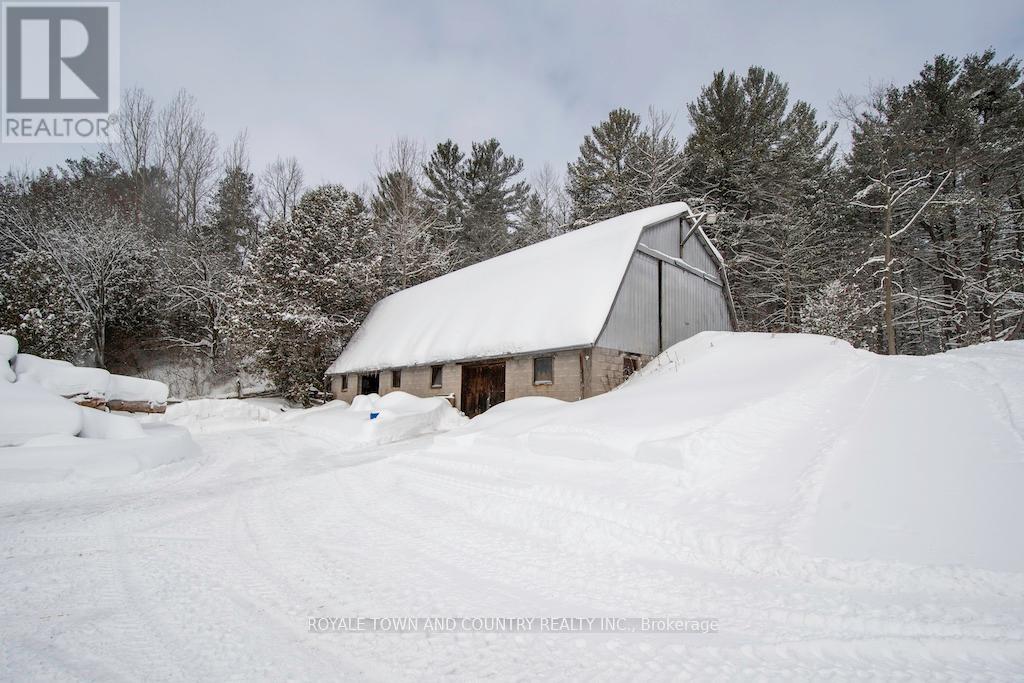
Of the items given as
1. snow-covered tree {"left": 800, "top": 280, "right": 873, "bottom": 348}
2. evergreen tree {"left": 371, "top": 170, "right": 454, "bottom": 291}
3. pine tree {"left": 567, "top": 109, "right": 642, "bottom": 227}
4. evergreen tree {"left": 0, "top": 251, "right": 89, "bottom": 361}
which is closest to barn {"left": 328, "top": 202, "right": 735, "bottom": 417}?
snow-covered tree {"left": 800, "top": 280, "right": 873, "bottom": 348}

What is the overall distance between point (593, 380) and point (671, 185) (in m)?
15.7

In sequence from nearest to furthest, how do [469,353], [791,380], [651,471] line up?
1. [651,471]
2. [791,380]
3. [469,353]

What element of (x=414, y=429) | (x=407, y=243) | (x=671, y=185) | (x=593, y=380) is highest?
(x=671, y=185)

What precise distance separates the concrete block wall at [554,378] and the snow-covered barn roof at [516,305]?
491 millimetres

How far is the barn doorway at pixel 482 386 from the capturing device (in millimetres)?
15656

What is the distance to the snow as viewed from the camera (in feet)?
8.82

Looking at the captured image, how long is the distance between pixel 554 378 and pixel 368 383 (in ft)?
36.2

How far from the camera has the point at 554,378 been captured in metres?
13.6

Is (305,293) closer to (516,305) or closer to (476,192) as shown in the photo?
(516,305)

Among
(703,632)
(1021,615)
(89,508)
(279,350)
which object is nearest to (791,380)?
(1021,615)

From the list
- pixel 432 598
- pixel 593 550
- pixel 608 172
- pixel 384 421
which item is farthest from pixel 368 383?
pixel 432 598

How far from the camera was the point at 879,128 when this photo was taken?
20.3 meters

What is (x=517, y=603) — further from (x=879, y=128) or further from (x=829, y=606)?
(x=879, y=128)

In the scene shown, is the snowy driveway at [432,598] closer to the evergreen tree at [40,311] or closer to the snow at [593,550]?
the snow at [593,550]
